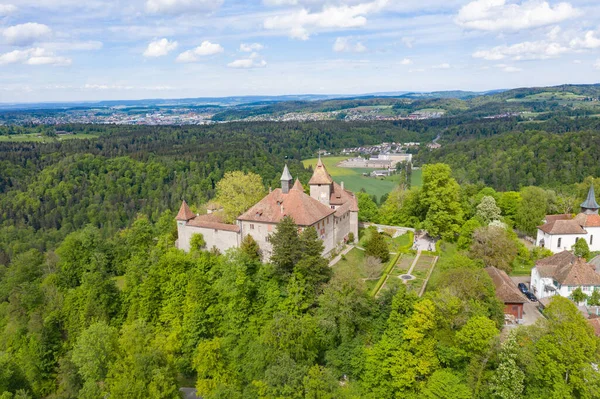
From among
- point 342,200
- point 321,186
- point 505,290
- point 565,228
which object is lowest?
point 505,290

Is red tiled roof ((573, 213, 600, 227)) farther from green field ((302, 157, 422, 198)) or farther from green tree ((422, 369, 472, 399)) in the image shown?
green field ((302, 157, 422, 198))

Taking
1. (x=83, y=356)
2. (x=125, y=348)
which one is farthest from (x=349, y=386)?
(x=83, y=356)

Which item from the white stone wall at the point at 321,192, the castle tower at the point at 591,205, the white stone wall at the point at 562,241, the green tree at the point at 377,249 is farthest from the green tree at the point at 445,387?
the castle tower at the point at 591,205

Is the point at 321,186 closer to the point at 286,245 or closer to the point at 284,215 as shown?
the point at 284,215

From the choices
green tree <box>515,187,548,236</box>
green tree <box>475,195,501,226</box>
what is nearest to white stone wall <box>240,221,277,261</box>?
green tree <box>475,195,501,226</box>

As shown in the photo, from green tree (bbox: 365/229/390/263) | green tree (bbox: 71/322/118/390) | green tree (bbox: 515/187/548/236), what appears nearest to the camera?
green tree (bbox: 71/322/118/390)

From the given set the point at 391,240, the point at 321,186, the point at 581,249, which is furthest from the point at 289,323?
the point at 581,249

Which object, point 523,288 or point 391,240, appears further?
point 391,240
